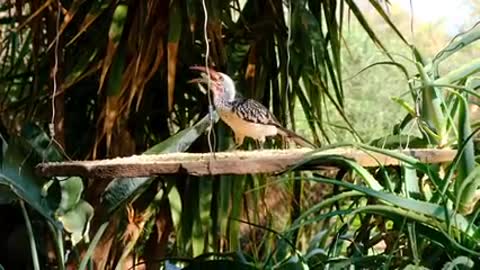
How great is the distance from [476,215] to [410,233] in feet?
0.19

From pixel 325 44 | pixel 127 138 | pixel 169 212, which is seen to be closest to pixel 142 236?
pixel 169 212

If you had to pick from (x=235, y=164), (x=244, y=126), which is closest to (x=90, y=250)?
(x=244, y=126)

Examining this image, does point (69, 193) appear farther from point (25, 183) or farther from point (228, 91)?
point (228, 91)

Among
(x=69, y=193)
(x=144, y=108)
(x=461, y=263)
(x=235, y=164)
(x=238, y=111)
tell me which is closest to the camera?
(x=461, y=263)

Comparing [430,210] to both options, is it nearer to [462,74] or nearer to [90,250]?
[462,74]

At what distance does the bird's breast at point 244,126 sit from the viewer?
4.26 ft

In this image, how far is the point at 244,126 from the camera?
1312mm

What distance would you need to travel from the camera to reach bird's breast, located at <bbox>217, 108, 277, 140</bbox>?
4.26 feet

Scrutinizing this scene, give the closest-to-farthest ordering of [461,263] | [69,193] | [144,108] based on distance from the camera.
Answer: [461,263] → [69,193] → [144,108]

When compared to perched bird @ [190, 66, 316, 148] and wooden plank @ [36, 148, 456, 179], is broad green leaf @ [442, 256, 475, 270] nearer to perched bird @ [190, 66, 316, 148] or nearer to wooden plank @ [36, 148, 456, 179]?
wooden plank @ [36, 148, 456, 179]

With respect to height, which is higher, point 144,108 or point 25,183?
point 144,108

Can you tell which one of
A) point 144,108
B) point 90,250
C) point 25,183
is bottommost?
point 90,250

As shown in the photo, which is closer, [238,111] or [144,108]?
[238,111]

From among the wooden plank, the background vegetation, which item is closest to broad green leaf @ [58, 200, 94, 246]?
the background vegetation
